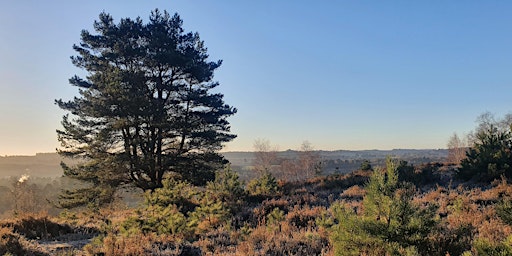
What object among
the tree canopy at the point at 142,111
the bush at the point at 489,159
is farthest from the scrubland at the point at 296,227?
the tree canopy at the point at 142,111

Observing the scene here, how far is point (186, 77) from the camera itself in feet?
62.6

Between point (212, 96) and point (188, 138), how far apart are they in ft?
8.84

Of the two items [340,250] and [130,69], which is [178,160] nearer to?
[130,69]

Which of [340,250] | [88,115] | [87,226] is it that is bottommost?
[87,226]

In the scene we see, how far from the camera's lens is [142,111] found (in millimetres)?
16516

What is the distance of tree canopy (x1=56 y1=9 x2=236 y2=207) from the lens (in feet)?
55.2

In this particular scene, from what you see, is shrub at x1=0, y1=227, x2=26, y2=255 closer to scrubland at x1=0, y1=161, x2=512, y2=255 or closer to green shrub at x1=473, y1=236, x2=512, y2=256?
scrubland at x1=0, y1=161, x2=512, y2=255

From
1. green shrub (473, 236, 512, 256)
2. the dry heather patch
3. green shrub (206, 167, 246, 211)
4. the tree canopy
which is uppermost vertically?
the tree canopy

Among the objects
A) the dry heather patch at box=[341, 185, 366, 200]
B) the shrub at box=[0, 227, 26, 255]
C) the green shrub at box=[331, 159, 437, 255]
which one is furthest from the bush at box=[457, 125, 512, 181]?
the shrub at box=[0, 227, 26, 255]

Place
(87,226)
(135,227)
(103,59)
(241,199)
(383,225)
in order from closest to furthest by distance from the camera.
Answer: (383,225), (135,227), (87,226), (241,199), (103,59)

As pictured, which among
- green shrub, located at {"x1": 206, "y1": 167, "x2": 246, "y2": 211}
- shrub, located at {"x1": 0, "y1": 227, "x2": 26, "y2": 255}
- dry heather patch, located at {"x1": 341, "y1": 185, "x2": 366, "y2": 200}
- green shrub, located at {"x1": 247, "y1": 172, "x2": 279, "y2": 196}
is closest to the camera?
shrub, located at {"x1": 0, "y1": 227, "x2": 26, "y2": 255}

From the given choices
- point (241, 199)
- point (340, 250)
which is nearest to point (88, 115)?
point (241, 199)

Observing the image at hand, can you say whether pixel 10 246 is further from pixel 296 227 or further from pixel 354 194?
pixel 354 194

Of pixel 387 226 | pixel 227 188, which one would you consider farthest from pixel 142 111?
pixel 387 226
